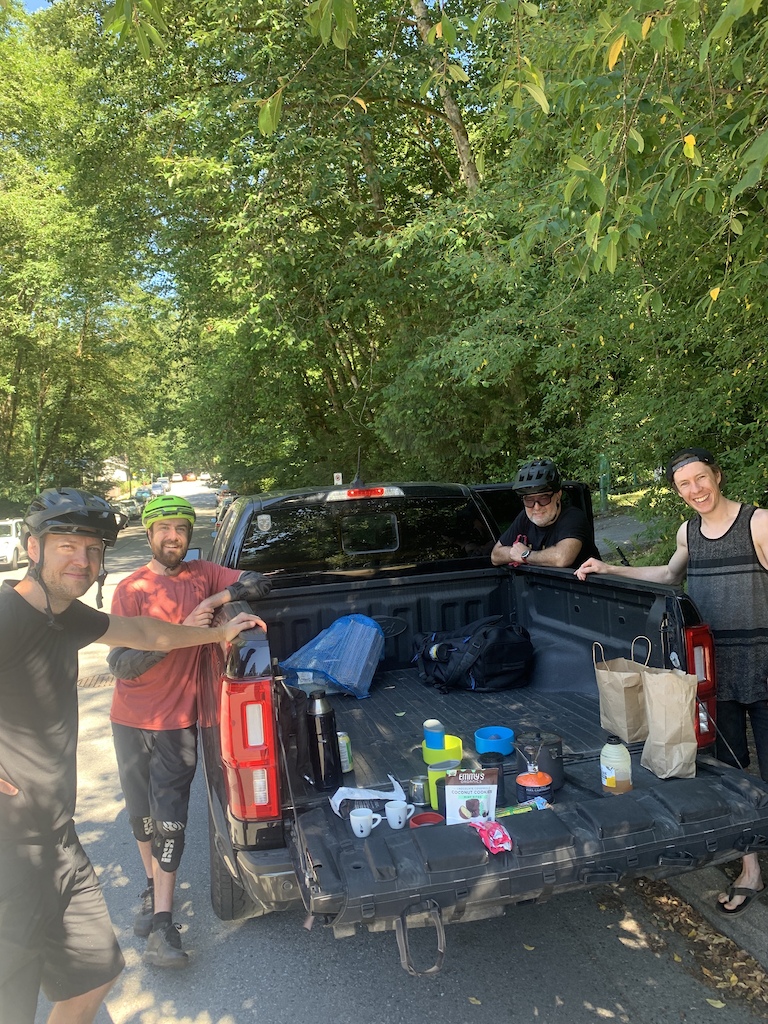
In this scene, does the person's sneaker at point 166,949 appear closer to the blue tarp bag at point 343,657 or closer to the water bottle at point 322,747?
the water bottle at point 322,747

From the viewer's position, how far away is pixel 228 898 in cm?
354

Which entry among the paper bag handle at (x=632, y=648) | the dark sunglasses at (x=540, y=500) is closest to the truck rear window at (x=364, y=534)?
the dark sunglasses at (x=540, y=500)

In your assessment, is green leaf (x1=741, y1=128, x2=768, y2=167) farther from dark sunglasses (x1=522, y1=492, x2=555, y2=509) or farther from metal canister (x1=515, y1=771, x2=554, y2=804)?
dark sunglasses (x1=522, y1=492, x2=555, y2=509)

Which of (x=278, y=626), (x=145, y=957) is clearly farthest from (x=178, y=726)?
(x=278, y=626)

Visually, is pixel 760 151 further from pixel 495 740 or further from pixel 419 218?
pixel 419 218

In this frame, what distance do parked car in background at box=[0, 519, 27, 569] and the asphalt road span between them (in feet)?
66.1

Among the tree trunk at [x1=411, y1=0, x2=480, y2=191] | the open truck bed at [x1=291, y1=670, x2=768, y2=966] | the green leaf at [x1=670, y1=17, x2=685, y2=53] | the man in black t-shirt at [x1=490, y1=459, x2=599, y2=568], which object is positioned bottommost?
the open truck bed at [x1=291, y1=670, x2=768, y2=966]

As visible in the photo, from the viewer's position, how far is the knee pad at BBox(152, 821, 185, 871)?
3.48 metres

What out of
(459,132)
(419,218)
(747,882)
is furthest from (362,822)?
(459,132)

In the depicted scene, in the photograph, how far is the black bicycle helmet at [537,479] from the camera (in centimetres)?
505

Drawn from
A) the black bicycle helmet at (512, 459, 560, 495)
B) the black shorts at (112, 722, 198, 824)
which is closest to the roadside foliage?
the black bicycle helmet at (512, 459, 560, 495)

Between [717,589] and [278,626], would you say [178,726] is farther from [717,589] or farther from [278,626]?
[717,589]

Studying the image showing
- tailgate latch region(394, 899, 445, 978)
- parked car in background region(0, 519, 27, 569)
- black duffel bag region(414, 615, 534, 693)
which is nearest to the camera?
tailgate latch region(394, 899, 445, 978)

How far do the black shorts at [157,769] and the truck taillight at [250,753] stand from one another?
0.69m
